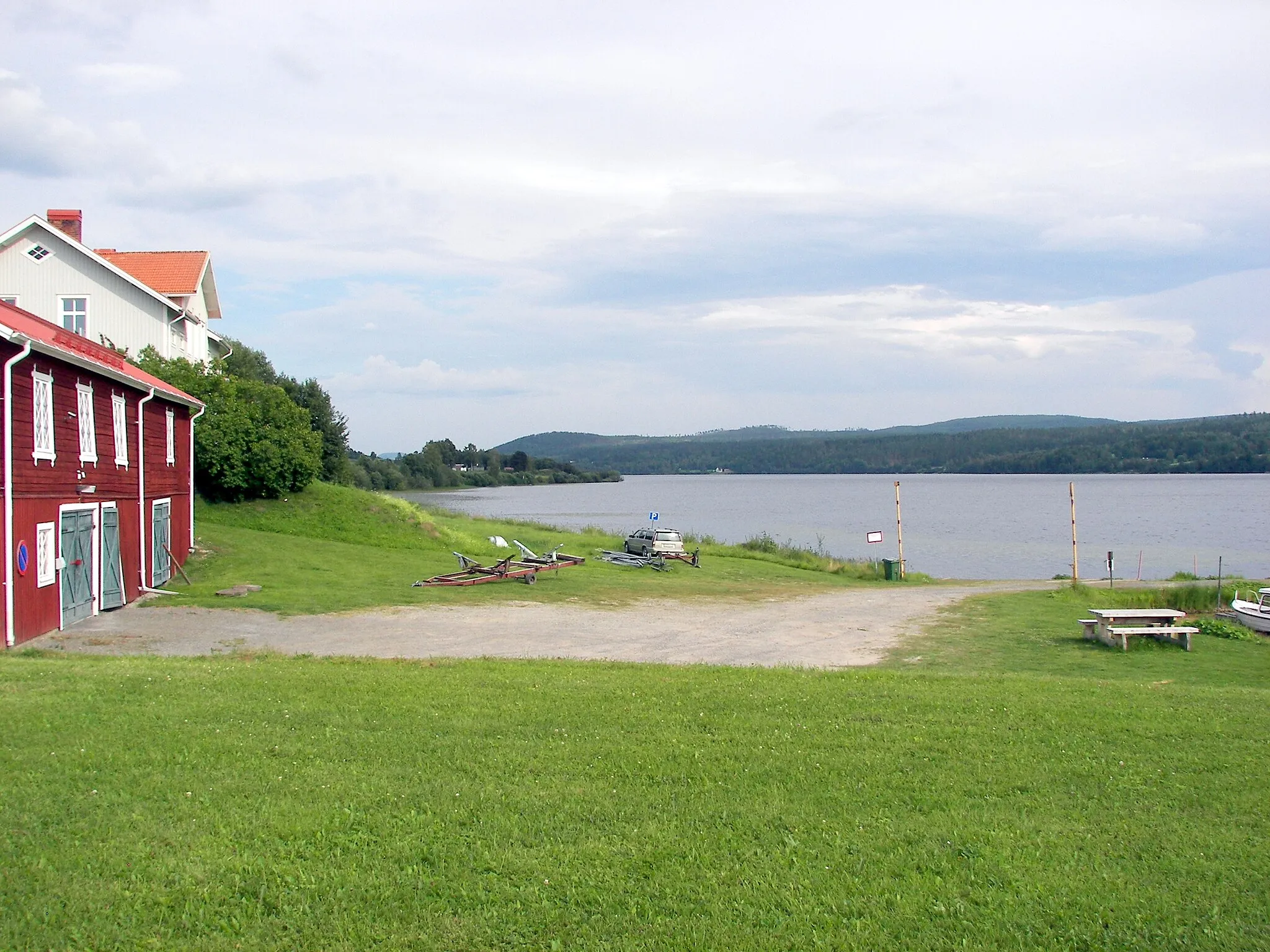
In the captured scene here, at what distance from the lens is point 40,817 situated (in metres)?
6.33

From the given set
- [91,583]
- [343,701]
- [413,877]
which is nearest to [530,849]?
[413,877]

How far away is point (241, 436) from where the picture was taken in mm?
38500

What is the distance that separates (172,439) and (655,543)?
18.9 metres

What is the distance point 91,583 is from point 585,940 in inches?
763

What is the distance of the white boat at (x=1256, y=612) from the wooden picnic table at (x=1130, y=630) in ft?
13.2

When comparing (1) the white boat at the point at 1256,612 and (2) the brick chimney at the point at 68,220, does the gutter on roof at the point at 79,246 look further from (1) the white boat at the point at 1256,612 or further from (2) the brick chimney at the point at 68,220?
(1) the white boat at the point at 1256,612

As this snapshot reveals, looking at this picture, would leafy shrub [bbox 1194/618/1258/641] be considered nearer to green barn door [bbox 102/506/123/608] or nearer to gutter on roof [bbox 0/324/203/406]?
green barn door [bbox 102/506/123/608]

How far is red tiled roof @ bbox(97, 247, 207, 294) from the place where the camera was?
4341 centimetres


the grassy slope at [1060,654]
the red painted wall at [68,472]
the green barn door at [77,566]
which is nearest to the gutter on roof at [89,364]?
the red painted wall at [68,472]

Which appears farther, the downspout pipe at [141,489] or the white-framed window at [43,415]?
the downspout pipe at [141,489]

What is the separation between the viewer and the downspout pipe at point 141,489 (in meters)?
24.5

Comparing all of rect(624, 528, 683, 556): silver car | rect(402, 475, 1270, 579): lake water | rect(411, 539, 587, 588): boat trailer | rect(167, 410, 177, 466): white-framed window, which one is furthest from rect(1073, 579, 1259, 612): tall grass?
rect(167, 410, 177, 466): white-framed window

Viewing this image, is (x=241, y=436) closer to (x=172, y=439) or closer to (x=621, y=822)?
(x=172, y=439)

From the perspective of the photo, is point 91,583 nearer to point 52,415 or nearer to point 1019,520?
point 52,415
